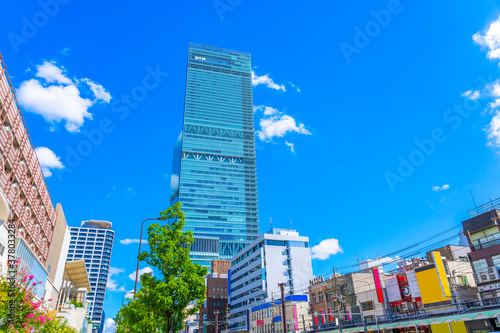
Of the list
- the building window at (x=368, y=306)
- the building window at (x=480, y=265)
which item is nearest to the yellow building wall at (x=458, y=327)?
the building window at (x=480, y=265)

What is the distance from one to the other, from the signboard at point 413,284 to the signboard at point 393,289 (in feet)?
8.58

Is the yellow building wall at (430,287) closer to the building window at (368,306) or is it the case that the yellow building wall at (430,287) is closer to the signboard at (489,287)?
the signboard at (489,287)

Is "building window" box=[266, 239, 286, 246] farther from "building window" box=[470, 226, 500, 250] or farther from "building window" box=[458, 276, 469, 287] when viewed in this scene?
"building window" box=[470, 226, 500, 250]

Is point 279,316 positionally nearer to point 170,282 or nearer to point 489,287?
point 489,287

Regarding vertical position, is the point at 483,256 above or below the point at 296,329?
above

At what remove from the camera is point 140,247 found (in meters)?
37.0

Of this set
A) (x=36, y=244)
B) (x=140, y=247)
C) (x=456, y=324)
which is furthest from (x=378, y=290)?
(x=36, y=244)

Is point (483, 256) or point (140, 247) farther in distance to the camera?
point (483, 256)

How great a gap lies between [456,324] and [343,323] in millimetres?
19562

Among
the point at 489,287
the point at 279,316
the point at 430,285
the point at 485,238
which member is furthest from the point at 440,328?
the point at 279,316

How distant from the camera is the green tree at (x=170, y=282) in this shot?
24.5 m

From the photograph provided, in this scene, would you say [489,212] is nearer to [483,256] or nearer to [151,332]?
[483,256]

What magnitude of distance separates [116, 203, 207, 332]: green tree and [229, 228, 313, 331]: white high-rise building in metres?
80.3

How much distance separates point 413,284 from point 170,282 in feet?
125
